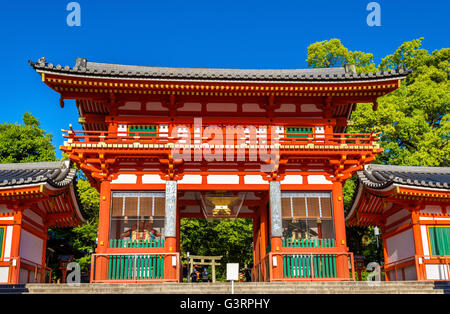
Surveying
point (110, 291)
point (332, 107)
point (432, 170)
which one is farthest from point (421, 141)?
point (110, 291)

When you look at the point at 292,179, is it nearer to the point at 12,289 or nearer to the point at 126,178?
the point at 126,178

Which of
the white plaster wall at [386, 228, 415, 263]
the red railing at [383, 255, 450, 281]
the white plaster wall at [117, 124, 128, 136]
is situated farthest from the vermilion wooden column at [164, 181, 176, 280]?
the white plaster wall at [386, 228, 415, 263]

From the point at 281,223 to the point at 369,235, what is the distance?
1444cm

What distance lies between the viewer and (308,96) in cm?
1670

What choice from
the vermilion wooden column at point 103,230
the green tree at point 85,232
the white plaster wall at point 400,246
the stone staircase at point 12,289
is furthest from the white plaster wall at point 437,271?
the green tree at point 85,232

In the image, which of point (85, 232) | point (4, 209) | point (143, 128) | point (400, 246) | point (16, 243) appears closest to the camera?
point (16, 243)

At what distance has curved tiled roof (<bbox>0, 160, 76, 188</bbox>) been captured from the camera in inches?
584

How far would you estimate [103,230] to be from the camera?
14977 millimetres

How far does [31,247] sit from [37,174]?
9.90 ft

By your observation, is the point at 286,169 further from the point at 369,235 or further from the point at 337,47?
the point at 337,47

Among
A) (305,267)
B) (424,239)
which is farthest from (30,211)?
(424,239)

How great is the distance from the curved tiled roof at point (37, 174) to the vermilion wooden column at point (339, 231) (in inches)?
402

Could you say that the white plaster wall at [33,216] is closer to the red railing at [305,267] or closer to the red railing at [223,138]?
the red railing at [223,138]

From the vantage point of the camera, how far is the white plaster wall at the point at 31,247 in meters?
16.1
